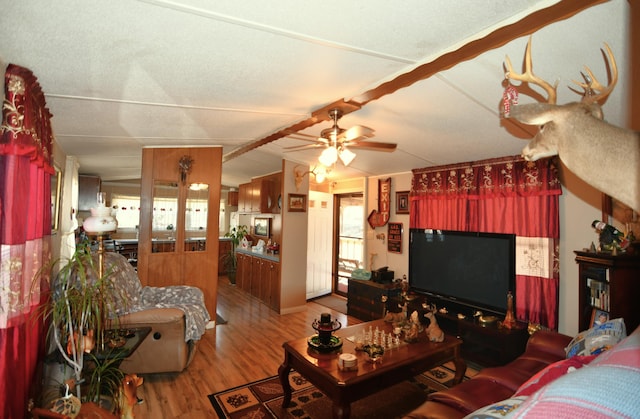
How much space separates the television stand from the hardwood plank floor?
1.75 meters

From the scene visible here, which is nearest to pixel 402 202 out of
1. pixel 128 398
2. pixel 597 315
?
pixel 597 315

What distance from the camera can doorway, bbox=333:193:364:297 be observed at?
19.9 feet

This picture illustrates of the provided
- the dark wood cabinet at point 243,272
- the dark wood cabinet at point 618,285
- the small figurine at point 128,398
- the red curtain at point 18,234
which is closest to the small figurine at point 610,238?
the dark wood cabinet at point 618,285

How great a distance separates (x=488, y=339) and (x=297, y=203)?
335 cm

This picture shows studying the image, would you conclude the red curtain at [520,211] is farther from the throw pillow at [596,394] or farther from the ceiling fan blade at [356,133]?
the throw pillow at [596,394]

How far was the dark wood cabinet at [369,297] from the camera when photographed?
172 inches

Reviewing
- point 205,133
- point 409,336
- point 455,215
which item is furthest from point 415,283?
point 205,133

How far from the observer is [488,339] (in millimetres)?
3146

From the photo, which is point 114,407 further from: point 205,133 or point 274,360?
point 205,133

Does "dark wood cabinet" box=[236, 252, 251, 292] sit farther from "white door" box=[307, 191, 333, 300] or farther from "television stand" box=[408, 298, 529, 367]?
"television stand" box=[408, 298, 529, 367]

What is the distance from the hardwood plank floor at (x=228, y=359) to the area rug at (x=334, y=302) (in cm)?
16

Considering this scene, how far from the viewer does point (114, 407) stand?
187cm

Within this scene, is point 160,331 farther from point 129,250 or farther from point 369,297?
point 129,250

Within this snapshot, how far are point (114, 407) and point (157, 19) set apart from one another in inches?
86.2
